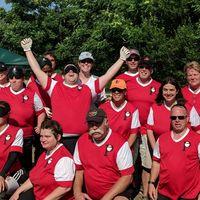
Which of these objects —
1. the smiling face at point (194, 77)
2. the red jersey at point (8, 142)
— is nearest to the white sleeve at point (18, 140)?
the red jersey at point (8, 142)

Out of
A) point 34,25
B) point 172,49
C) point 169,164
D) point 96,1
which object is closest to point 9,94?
point 169,164

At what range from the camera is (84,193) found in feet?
16.8

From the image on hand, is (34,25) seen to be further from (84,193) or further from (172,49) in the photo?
(84,193)

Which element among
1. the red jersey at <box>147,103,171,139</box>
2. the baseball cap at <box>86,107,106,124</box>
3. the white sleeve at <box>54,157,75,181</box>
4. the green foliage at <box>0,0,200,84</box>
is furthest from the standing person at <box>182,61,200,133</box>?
the green foliage at <box>0,0,200,84</box>

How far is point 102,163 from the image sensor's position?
16.3 ft

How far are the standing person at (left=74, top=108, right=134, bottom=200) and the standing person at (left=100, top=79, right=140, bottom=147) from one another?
958mm

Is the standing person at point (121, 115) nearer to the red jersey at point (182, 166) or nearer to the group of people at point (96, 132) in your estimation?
the group of people at point (96, 132)

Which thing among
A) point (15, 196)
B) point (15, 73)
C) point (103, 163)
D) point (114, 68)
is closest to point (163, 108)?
point (114, 68)

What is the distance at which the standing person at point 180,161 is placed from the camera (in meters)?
5.01

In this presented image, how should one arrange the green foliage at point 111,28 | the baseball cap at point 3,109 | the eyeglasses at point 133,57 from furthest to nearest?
1. the green foliage at point 111,28
2. the eyeglasses at point 133,57
3. the baseball cap at point 3,109

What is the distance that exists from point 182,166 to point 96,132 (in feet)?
3.37

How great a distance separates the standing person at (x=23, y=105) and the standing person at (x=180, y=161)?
200 centimetres

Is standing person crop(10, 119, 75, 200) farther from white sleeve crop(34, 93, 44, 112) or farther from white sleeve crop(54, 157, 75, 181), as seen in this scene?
white sleeve crop(34, 93, 44, 112)

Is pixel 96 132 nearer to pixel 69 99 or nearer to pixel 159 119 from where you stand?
pixel 69 99
